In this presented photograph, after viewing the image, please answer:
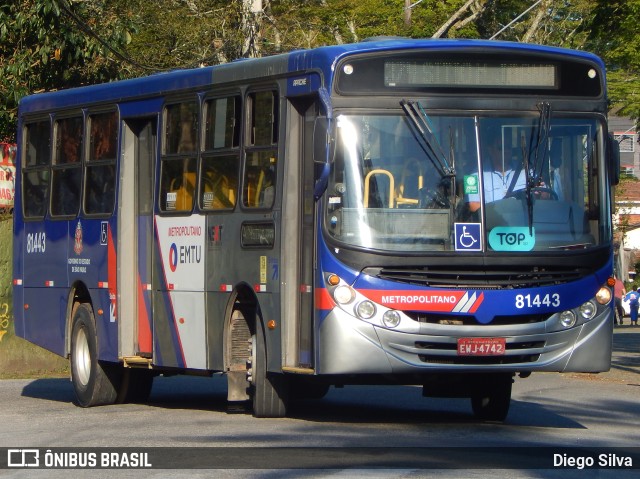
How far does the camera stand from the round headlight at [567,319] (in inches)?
447

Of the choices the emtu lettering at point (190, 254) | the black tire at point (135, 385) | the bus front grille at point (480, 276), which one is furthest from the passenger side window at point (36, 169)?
the bus front grille at point (480, 276)

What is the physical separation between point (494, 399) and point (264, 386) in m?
2.23

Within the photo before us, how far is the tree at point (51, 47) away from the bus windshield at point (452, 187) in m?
10.5

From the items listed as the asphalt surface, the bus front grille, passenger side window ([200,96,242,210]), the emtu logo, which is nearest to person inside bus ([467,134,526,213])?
the bus front grille

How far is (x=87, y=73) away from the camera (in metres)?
22.2

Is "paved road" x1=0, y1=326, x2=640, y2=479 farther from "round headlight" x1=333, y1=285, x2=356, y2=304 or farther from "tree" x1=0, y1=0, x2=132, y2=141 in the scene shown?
"tree" x1=0, y1=0, x2=132, y2=141

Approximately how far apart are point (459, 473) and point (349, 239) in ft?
8.88

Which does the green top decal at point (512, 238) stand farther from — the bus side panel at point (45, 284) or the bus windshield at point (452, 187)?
the bus side panel at point (45, 284)

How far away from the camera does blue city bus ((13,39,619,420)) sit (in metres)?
11.0

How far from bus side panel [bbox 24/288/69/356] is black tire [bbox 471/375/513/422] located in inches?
203

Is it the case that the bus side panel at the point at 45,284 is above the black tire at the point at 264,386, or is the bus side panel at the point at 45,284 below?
above

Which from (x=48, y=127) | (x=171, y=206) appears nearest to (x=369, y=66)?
(x=171, y=206)

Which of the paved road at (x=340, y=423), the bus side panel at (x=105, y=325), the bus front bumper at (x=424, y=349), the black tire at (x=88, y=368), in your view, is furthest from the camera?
the black tire at (x=88, y=368)

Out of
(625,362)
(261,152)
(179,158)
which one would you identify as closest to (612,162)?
(261,152)
